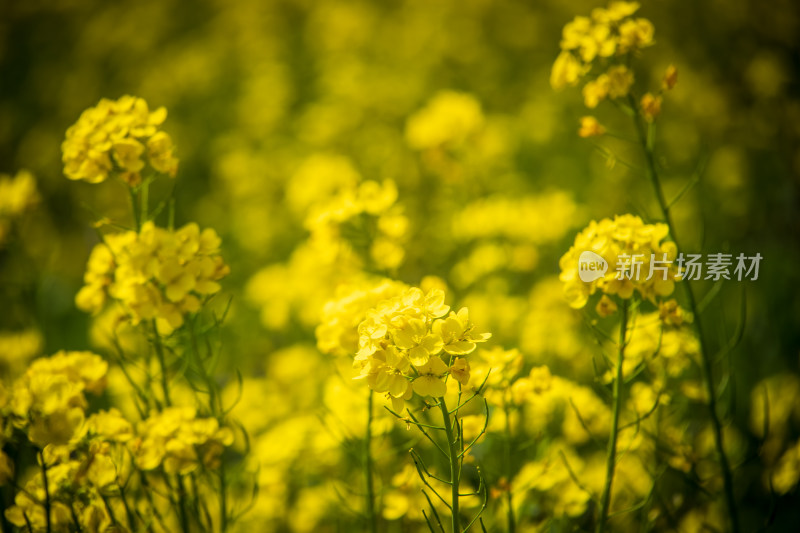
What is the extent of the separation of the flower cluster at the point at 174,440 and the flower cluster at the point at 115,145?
626 millimetres

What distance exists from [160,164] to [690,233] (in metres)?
3.19

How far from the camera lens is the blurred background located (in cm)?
283

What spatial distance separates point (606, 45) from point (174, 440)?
1.52 meters

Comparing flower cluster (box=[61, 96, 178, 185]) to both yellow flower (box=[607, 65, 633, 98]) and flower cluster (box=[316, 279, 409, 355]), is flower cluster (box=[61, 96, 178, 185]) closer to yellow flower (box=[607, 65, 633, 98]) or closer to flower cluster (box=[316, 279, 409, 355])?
flower cluster (box=[316, 279, 409, 355])

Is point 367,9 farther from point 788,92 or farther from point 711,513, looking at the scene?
point 711,513

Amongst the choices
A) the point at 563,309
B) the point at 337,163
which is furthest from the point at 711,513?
the point at 337,163

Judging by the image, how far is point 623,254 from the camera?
54.6 inches

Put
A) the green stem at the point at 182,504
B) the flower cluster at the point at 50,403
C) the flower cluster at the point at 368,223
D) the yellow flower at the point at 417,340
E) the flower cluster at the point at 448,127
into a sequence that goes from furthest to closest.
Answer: the flower cluster at the point at 448,127, the flower cluster at the point at 368,223, the green stem at the point at 182,504, the flower cluster at the point at 50,403, the yellow flower at the point at 417,340

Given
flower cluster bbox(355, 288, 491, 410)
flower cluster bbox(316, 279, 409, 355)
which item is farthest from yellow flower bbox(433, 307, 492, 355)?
flower cluster bbox(316, 279, 409, 355)

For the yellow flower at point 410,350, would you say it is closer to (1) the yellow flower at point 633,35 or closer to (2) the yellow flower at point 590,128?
(2) the yellow flower at point 590,128

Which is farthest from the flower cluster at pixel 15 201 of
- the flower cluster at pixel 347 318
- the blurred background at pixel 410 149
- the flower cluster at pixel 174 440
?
the flower cluster at pixel 347 318

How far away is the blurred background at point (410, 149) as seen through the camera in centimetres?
283

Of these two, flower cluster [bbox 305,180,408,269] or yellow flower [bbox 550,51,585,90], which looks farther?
flower cluster [bbox 305,180,408,269]

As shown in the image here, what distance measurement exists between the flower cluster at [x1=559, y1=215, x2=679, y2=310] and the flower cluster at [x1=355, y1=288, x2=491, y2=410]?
38cm
